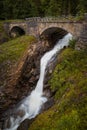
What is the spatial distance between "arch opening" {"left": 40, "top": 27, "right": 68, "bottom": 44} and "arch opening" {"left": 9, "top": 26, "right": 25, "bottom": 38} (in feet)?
29.0

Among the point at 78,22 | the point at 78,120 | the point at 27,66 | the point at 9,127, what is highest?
the point at 78,22

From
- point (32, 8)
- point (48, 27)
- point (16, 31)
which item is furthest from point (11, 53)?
point (32, 8)

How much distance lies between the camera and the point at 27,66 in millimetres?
40844

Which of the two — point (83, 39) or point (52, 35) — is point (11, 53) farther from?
point (83, 39)

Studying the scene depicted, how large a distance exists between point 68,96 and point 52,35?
23734 millimetres

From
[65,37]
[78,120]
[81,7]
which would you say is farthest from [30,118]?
[81,7]

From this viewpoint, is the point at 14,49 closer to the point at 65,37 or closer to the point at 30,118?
the point at 65,37

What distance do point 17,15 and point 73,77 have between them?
1396 inches

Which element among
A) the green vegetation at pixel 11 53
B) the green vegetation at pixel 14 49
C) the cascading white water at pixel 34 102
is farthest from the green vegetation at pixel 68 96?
the green vegetation at pixel 14 49

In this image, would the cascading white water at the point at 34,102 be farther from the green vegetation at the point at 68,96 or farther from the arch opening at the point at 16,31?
the arch opening at the point at 16,31

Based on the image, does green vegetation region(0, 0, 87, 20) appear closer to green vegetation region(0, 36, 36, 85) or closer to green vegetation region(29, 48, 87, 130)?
green vegetation region(0, 36, 36, 85)

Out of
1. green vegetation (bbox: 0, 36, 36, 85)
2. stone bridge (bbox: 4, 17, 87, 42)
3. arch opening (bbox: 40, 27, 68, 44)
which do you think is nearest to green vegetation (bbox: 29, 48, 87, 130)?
stone bridge (bbox: 4, 17, 87, 42)

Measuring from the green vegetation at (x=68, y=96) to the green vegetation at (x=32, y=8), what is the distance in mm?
24294

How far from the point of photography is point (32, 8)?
215 ft
